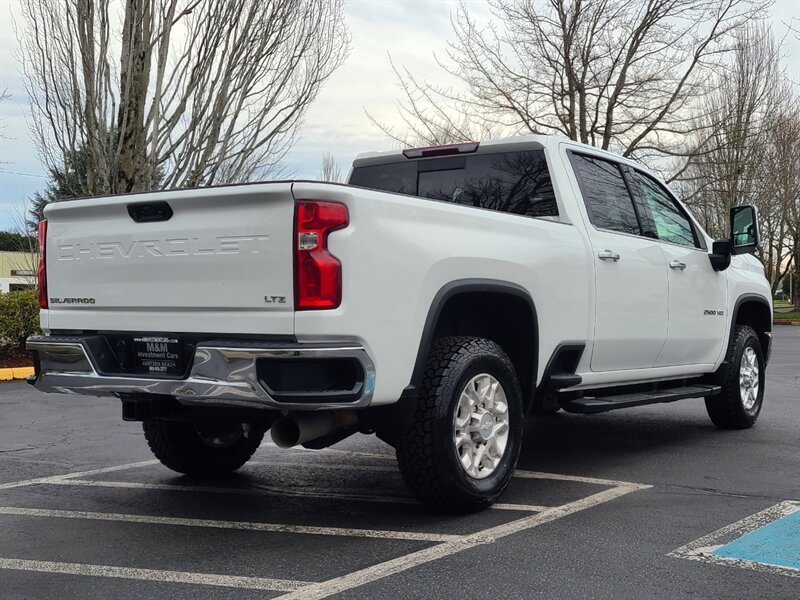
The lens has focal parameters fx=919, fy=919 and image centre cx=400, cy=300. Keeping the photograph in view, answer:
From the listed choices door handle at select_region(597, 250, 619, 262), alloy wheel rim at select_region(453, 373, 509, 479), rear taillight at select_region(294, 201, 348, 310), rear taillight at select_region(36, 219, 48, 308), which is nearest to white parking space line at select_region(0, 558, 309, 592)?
rear taillight at select_region(294, 201, 348, 310)

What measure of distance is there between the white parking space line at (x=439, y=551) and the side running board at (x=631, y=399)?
1.80ft

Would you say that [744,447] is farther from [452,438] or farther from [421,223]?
[421,223]

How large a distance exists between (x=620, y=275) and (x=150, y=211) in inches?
117

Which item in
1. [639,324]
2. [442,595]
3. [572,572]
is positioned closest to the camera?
[442,595]

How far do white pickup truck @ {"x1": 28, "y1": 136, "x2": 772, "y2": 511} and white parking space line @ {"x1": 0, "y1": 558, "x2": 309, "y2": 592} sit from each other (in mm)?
729

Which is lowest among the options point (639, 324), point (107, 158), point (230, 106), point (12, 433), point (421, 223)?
point (12, 433)

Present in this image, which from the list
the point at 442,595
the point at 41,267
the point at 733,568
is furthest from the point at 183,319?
the point at 733,568

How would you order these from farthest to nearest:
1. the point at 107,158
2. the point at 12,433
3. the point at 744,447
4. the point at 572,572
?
the point at 107,158 < the point at 12,433 < the point at 744,447 < the point at 572,572

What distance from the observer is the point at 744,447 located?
674 cm

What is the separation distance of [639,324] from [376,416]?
239 centimetres

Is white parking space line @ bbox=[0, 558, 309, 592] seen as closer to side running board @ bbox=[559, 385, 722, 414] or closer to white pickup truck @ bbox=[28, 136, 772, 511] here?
white pickup truck @ bbox=[28, 136, 772, 511]

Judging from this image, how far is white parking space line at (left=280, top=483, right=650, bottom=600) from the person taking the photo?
3.49 meters

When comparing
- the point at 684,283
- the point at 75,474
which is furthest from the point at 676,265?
the point at 75,474

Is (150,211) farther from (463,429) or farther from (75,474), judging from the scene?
(75,474)
